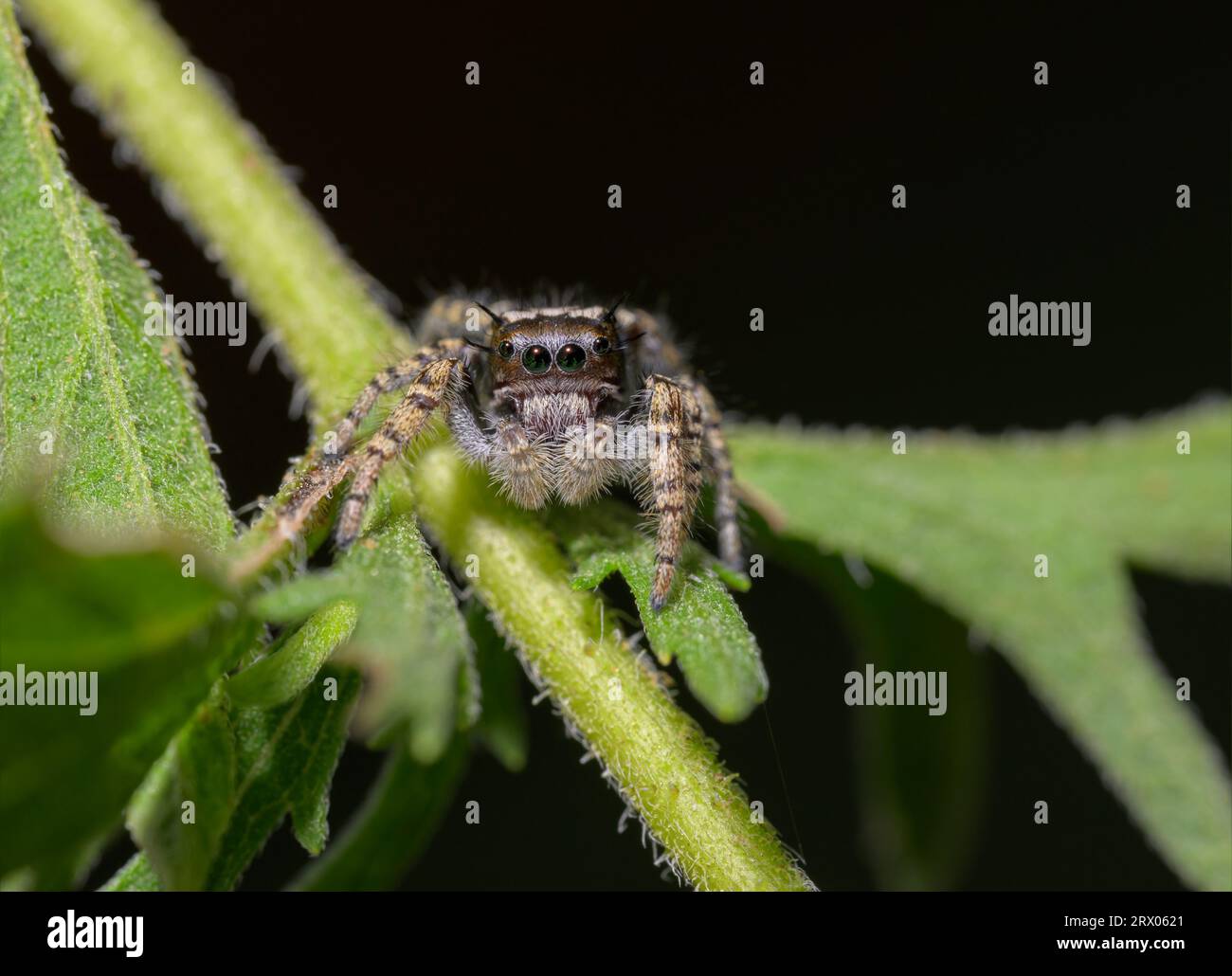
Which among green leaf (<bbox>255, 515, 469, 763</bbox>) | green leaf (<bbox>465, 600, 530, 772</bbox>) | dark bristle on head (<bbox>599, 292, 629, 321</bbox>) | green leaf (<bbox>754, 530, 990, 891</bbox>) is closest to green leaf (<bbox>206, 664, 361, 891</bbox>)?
green leaf (<bbox>255, 515, 469, 763</bbox>)

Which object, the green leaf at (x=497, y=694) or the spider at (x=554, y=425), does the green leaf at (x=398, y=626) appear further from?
the green leaf at (x=497, y=694)

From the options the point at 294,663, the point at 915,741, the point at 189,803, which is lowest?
the point at 915,741

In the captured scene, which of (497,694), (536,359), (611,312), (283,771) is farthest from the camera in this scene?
(611,312)

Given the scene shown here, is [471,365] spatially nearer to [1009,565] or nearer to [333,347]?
[333,347]
